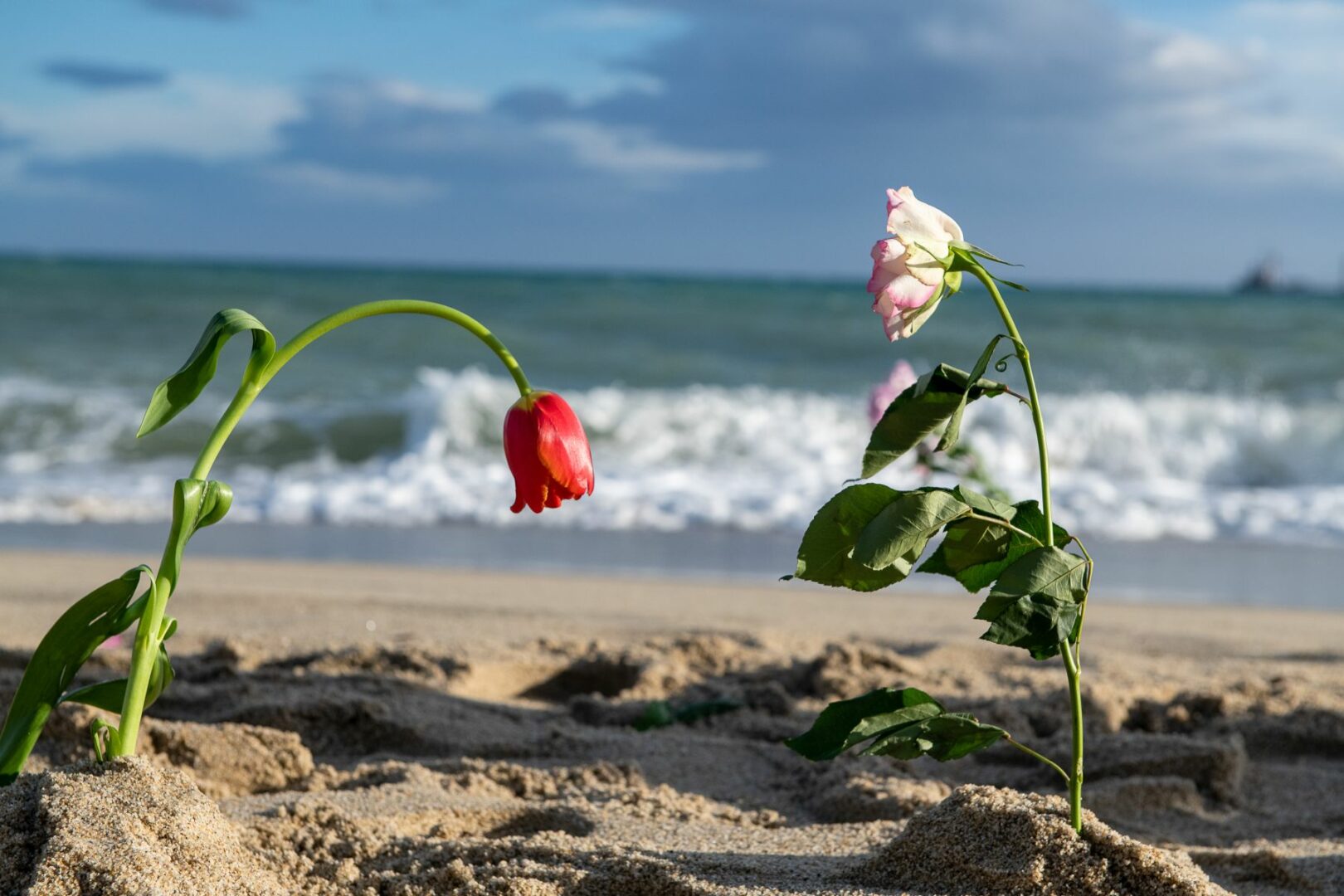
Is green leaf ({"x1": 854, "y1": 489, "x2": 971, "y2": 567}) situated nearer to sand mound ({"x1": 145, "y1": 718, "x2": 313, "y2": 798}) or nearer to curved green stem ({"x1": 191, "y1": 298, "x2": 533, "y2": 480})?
curved green stem ({"x1": 191, "y1": 298, "x2": 533, "y2": 480})

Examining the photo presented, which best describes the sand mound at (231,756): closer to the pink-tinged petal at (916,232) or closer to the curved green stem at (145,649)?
the curved green stem at (145,649)

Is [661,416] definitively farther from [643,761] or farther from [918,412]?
[918,412]

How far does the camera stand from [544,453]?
1.29 metres

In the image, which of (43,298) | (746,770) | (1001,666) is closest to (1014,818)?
(746,770)

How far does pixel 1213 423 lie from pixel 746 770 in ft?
28.6

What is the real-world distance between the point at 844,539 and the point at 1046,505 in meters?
0.19

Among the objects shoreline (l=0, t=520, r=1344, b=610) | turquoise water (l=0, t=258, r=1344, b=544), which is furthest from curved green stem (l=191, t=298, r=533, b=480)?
shoreline (l=0, t=520, r=1344, b=610)

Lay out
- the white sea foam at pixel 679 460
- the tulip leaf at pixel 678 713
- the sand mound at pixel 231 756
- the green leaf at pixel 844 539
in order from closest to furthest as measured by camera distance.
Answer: the green leaf at pixel 844 539
the sand mound at pixel 231 756
the tulip leaf at pixel 678 713
the white sea foam at pixel 679 460

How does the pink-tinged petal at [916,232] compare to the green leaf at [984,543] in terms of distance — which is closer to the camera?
the pink-tinged petal at [916,232]

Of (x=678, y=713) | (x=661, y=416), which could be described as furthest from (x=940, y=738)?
(x=661, y=416)

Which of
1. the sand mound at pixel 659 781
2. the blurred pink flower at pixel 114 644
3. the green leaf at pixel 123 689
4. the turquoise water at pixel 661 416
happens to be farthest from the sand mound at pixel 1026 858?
the turquoise water at pixel 661 416

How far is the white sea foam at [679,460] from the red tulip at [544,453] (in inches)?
176

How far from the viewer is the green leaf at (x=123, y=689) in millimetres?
1322

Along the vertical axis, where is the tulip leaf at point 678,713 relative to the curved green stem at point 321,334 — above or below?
below
